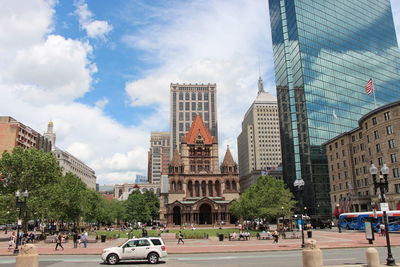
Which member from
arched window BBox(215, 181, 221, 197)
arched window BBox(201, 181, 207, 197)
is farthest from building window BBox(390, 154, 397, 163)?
arched window BBox(201, 181, 207, 197)

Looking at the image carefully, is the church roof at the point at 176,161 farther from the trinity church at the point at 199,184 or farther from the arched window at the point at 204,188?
the arched window at the point at 204,188

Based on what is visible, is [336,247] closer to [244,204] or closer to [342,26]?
[244,204]

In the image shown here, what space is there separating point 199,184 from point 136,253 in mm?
83926

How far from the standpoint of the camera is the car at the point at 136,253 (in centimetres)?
2086

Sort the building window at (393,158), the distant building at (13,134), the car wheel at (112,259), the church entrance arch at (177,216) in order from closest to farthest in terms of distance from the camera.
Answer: the car wheel at (112,259) → the building window at (393,158) → the distant building at (13,134) → the church entrance arch at (177,216)

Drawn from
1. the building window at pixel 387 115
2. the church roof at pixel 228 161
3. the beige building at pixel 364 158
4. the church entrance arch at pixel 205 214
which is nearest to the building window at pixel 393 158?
the beige building at pixel 364 158

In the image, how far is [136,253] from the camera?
2116cm

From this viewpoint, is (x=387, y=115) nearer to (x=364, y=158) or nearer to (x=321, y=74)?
(x=364, y=158)

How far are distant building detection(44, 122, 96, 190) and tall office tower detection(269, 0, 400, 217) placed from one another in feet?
338

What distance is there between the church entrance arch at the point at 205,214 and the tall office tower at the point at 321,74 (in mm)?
25328

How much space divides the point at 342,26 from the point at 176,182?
6956cm

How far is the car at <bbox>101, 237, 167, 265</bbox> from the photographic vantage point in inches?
821

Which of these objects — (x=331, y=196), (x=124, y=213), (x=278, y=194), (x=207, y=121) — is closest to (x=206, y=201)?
(x=124, y=213)

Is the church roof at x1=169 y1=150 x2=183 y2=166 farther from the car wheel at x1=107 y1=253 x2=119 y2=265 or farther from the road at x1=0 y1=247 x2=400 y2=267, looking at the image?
the car wheel at x1=107 y1=253 x2=119 y2=265
